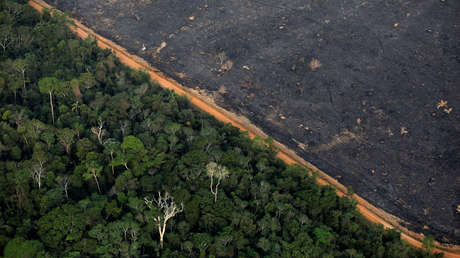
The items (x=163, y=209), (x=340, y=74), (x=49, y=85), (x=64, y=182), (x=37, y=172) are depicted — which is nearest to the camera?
(x=37, y=172)

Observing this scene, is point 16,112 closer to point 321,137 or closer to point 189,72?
point 189,72

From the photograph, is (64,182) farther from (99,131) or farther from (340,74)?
(340,74)

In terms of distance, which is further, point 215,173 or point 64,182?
point 215,173

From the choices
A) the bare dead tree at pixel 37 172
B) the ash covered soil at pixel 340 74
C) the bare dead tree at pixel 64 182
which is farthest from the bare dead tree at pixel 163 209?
the ash covered soil at pixel 340 74

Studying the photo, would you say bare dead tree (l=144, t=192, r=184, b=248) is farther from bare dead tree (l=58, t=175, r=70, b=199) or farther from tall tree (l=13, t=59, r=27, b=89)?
tall tree (l=13, t=59, r=27, b=89)

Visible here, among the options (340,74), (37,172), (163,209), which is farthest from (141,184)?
(340,74)

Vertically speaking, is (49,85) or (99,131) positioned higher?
(49,85)

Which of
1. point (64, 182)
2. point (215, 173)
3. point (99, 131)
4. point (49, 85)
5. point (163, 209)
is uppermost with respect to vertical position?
point (49, 85)
